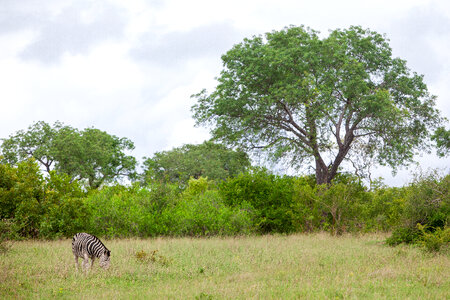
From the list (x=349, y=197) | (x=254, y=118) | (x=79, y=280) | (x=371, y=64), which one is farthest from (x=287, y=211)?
(x=79, y=280)

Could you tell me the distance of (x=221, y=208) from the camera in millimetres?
23719

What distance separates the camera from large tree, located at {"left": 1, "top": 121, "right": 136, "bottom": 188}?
49594 millimetres

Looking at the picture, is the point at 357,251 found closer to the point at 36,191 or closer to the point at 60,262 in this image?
the point at 60,262

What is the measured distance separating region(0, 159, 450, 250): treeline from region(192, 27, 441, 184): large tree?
10.1 ft

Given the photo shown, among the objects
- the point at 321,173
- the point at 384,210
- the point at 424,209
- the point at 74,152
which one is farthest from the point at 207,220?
the point at 74,152

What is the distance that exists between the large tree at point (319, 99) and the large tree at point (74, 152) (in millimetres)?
25110

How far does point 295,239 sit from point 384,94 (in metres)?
10.8

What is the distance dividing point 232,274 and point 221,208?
11.4 meters

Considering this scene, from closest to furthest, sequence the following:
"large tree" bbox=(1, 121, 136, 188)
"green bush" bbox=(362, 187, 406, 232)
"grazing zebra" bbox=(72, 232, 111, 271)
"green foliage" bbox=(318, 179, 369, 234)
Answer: "grazing zebra" bbox=(72, 232, 111, 271) < "green foliage" bbox=(318, 179, 369, 234) < "green bush" bbox=(362, 187, 406, 232) < "large tree" bbox=(1, 121, 136, 188)

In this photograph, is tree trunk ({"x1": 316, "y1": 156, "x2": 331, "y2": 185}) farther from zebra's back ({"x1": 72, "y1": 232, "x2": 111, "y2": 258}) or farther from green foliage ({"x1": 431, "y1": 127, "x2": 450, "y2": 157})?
zebra's back ({"x1": 72, "y1": 232, "x2": 111, "y2": 258})

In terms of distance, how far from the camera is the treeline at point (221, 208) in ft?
→ 61.5

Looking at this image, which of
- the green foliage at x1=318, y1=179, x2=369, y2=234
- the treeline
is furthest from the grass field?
the green foliage at x1=318, y1=179, x2=369, y2=234

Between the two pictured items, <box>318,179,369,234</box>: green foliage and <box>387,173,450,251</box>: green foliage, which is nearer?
<box>387,173,450,251</box>: green foliage

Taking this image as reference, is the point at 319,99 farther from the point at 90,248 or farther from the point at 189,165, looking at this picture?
the point at 189,165
